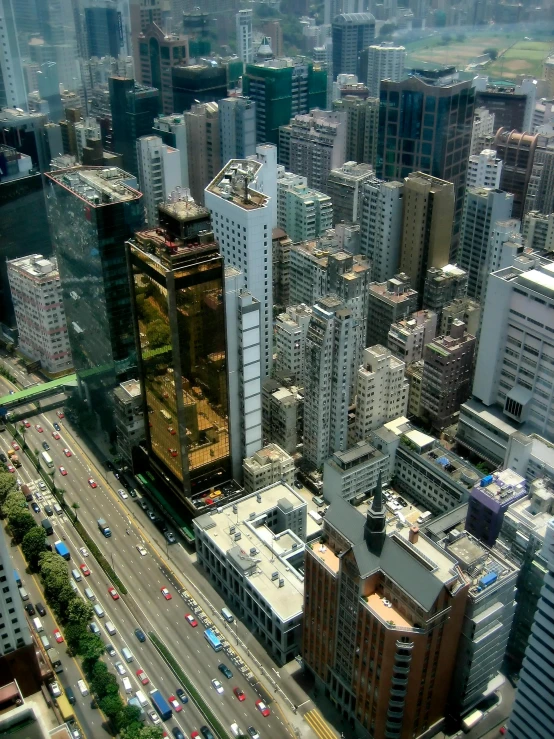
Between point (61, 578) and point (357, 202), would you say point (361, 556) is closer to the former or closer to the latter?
point (61, 578)

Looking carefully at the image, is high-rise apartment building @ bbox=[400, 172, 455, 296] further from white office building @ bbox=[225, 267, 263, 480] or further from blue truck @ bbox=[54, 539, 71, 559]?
blue truck @ bbox=[54, 539, 71, 559]

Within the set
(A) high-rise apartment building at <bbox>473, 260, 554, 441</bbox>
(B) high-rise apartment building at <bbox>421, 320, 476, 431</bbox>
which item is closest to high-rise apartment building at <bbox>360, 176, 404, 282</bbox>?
(B) high-rise apartment building at <bbox>421, 320, 476, 431</bbox>

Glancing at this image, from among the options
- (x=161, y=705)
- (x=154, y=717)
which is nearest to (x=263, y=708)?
(x=161, y=705)

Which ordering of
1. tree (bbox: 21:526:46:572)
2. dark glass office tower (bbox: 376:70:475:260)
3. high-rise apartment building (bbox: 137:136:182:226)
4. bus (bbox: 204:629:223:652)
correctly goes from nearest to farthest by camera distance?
bus (bbox: 204:629:223:652) → tree (bbox: 21:526:46:572) → dark glass office tower (bbox: 376:70:475:260) → high-rise apartment building (bbox: 137:136:182:226)

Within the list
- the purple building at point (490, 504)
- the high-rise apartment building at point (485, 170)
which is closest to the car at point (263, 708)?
the purple building at point (490, 504)

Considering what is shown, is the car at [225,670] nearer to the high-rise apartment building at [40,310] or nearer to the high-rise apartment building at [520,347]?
the high-rise apartment building at [520,347]

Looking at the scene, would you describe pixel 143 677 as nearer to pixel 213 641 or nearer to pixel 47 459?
pixel 213 641
